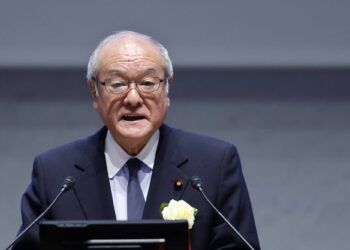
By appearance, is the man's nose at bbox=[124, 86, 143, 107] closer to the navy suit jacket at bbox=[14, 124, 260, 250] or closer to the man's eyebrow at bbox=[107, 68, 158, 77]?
the man's eyebrow at bbox=[107, 68, 158, 77]

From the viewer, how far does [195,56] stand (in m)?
4.74

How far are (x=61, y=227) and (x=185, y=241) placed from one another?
1.14 feet

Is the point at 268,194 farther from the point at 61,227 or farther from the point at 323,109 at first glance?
the point at 61,227

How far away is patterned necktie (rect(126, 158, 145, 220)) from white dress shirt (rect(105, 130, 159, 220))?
0.02m

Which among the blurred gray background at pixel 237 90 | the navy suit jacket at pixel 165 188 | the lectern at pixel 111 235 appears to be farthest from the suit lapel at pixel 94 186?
the blurred gray background at pixel 237 90

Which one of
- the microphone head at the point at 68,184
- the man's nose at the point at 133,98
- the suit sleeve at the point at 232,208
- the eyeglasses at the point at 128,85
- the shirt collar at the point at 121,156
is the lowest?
the suit sleeve at the point at 232,208

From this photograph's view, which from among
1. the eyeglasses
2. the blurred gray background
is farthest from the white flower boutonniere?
the blurred gray background

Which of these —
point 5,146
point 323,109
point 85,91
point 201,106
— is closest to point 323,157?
point 323,109

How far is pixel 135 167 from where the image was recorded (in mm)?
3459

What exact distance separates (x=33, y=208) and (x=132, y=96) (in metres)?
0.52

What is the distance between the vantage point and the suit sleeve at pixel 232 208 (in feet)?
10.8

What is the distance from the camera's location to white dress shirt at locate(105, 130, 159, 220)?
11.2 ft

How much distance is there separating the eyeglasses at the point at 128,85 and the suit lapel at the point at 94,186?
262 millimetres

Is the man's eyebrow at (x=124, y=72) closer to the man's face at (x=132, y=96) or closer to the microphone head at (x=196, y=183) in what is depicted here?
the man's face at (x=132, y=96)
